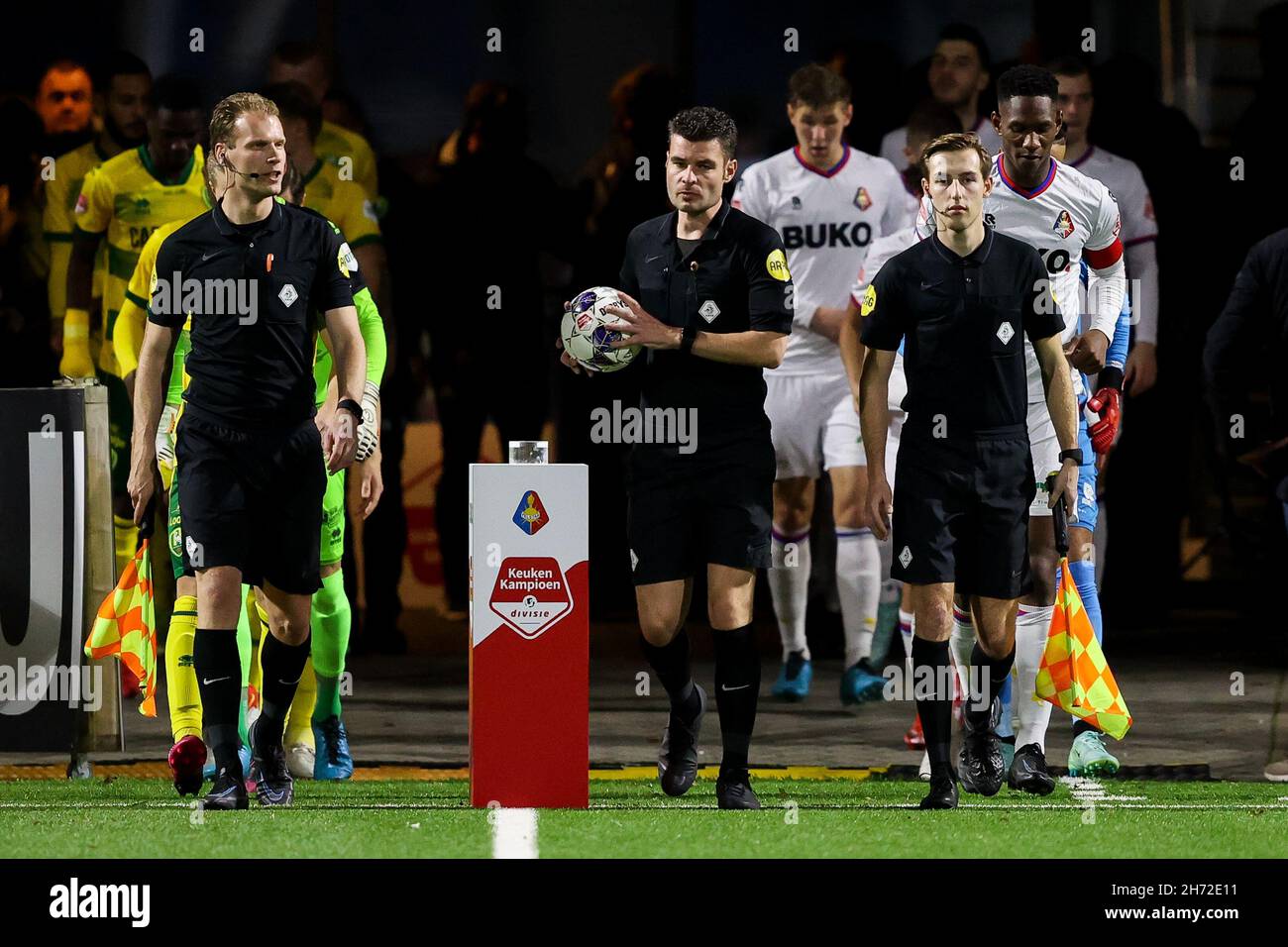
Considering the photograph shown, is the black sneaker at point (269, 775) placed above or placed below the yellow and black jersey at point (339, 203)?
below

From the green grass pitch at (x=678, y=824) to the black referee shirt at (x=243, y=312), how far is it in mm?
1203

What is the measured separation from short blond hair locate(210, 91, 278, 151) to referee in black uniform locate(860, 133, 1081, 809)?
1916 millimetres

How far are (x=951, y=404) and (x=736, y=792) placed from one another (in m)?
1.32

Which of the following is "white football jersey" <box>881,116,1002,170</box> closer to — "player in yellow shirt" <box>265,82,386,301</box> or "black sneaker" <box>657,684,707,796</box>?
"player in yellow shirt" <box>265,82,386,301</box>

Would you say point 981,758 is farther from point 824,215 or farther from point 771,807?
point 824,215

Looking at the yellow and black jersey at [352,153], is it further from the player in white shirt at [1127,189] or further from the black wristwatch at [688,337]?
the black wristwatch at [688,337]

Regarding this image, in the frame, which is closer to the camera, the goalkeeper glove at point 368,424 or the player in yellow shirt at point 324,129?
the goalkeeper glove at point 368,424

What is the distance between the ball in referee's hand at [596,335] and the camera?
693cm

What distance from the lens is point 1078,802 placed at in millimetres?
7059

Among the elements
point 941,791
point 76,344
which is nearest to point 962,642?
point 941,791

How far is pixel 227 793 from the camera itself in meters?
6.80

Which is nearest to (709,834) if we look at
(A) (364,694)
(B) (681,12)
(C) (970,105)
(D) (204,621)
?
(D) (204,621)

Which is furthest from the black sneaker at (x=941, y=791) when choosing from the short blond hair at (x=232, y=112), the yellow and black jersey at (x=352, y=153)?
the yellow and black jersey at (x=352, y=153)
